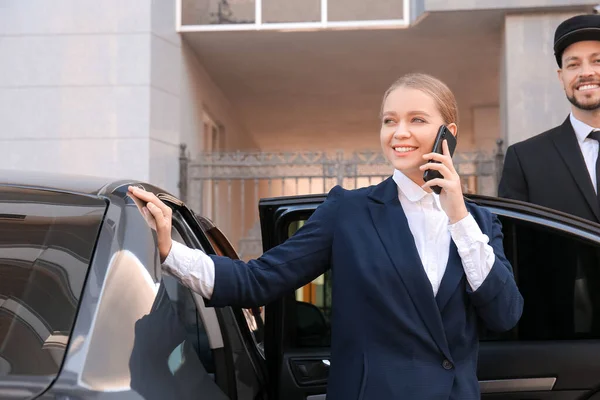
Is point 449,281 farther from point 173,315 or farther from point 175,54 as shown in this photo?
point 175,54

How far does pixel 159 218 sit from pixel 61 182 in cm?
24

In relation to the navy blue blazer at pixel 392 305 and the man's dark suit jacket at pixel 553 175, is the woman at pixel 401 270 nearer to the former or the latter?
the navy blue blazer at pixel 392 305

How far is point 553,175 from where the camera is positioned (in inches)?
117

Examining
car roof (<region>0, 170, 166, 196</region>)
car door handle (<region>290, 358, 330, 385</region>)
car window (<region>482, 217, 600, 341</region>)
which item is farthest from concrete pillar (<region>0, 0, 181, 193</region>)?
car roof (<region>0, 170, 166, 196</region>)

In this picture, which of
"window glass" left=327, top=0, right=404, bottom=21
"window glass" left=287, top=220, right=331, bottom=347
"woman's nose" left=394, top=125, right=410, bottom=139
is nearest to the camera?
"woman's nose" left=394, top=125, right=410, bottom=139

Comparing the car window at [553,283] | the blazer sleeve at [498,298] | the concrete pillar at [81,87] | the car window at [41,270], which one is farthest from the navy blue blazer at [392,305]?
the concrete pillar at [81,87]

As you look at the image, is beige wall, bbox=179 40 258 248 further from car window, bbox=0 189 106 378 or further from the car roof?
car window, bbox=0 189 106 378

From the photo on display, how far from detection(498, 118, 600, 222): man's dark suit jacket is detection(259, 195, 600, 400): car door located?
593 millimetres

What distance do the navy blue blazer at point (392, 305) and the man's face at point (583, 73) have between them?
1.28 m

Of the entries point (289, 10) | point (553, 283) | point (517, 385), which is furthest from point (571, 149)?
point (289, 10)

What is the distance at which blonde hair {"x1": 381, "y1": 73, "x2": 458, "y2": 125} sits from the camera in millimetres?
1830

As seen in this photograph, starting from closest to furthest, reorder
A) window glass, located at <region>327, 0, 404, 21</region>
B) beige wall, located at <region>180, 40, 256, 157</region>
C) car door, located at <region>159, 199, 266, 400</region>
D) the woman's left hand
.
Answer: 1. the woman's left hand
2. car door, located at <region>159, 199, 266, 400</region>
3. window glass, located at <region>327, 0, 404, 21</region>
4. beige wall, located at <region>180, 40, 256, 157</region>

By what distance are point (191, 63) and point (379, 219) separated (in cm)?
872

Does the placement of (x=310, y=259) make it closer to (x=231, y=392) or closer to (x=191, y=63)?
(x=231, y=392)
